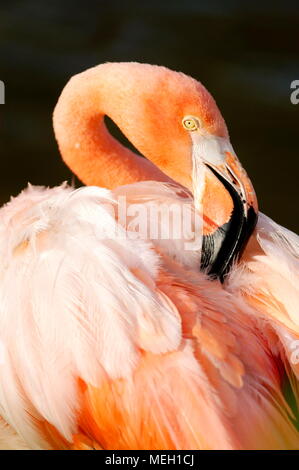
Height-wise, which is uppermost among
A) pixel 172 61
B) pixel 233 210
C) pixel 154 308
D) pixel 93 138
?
pixel 172 61

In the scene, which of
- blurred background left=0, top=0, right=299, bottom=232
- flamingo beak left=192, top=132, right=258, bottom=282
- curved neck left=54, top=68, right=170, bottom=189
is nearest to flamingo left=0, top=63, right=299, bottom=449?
flamingo beak left=192, top=132, right=258, bottom=282

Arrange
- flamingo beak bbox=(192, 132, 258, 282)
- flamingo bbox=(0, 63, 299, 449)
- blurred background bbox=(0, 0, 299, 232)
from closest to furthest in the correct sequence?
flamingo bbox=(0, 63, 299, 449)
flamingo beak bbox=(192, 132, 258, 282)
blurred background bbox=(0, 0, 299, 232)

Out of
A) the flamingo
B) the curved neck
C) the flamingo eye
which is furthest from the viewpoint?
the curved neck

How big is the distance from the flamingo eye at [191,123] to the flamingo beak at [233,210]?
0.03m

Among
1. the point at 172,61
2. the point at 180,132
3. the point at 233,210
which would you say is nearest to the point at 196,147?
the point at 180,132

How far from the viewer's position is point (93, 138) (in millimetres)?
3408

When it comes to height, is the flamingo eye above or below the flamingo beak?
above

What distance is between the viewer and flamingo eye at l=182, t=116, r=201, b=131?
9.82 ft

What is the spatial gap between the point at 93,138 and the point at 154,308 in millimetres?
1158

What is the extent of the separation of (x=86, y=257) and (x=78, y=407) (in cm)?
47

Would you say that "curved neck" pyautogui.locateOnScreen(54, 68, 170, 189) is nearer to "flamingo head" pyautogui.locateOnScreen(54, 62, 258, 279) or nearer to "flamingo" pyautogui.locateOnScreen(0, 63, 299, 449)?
"flamingo head" pyautogui.locateOnScreen(54, 62, 258, 279)

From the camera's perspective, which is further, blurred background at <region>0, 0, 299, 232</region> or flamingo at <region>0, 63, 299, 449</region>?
blurred background at <region>0, 0, 299, 232</region>

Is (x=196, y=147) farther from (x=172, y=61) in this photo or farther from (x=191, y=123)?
(x=172, y=61)
